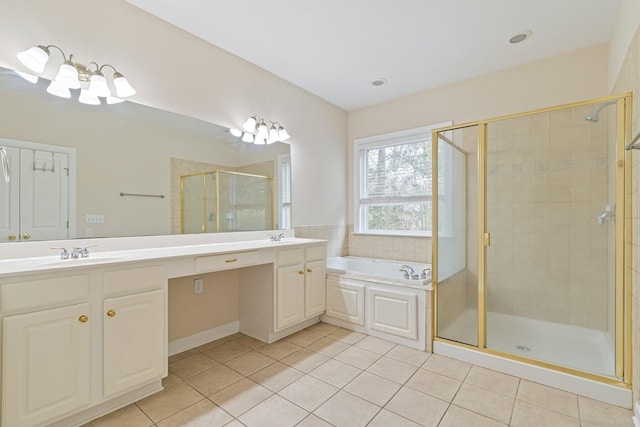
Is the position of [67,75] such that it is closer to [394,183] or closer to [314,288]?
[314,288]

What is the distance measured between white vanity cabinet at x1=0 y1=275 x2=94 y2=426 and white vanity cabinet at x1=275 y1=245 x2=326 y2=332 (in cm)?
135

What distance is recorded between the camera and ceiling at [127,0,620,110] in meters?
2.14

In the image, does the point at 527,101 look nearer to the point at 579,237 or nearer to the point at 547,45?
the point at 547,45

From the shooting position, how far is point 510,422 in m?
1.61

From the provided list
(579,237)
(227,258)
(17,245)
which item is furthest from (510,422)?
(17,245)

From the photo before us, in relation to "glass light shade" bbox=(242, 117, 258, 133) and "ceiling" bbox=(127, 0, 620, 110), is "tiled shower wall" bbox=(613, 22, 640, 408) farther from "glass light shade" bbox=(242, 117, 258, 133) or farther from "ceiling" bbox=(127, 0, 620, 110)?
"glass light shade" bbox=(242, 117, 258, 133)

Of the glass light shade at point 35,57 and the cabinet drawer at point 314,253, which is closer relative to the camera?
the glass light shade at point 35,57

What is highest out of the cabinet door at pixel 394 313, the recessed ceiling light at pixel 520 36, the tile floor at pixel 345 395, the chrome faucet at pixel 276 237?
the recessed ceiling light at pixel 520 36

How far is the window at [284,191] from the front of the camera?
10.5 ft

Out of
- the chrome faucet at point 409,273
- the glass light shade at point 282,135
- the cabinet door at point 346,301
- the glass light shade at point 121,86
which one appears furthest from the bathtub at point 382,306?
the glass light shade at point 121,86

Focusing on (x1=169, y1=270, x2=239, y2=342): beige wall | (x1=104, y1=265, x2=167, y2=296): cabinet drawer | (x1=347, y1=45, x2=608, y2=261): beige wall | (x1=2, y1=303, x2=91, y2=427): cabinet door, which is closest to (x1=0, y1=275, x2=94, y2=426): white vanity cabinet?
(x1=2, y1=303, x2=91, y2=427): cabinet door

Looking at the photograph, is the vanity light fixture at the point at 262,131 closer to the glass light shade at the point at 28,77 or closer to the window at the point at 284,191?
the window at the point at 284,191

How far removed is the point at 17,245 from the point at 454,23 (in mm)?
3308

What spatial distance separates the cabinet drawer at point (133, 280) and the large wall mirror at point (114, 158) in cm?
51
